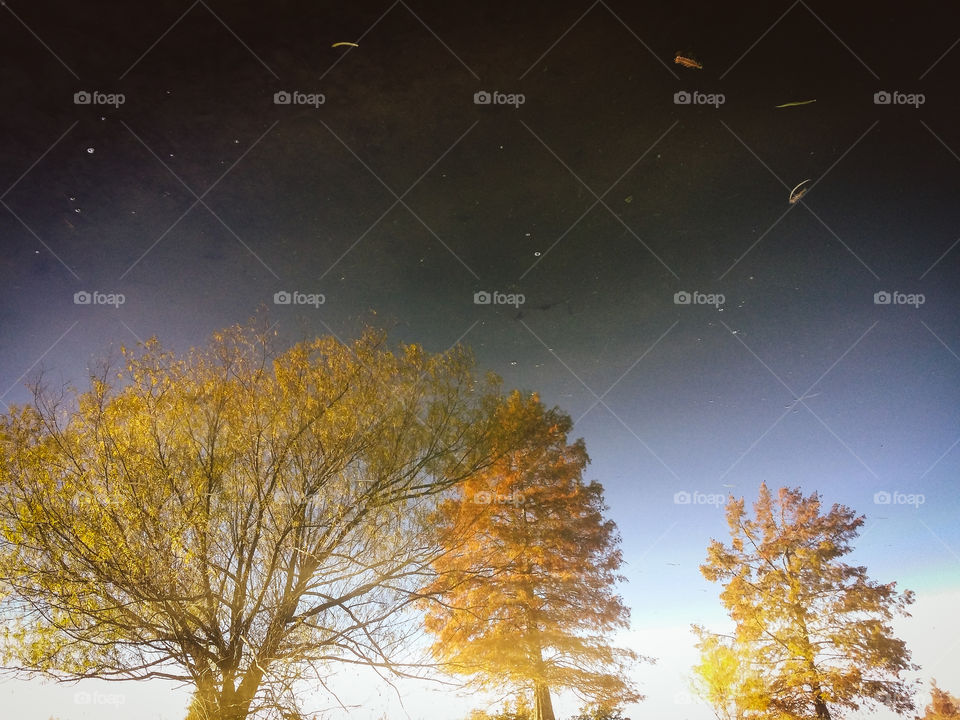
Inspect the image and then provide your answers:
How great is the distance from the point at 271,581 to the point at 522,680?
6.54 m

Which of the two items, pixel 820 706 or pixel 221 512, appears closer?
pixel 221 512

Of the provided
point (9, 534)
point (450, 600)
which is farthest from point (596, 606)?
point (9, 534)

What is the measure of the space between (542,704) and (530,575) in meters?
2.72

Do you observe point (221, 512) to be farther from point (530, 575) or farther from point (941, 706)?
point (941, 706)

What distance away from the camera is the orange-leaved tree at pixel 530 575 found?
455 inches

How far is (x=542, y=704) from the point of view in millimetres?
11719

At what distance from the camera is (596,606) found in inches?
506

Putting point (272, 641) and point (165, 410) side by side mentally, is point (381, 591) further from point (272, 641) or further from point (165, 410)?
point (165, 410)

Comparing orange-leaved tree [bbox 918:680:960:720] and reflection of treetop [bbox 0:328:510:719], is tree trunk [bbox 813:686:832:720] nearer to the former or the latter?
orange-leaved tree [bbox 918:680:960:720]

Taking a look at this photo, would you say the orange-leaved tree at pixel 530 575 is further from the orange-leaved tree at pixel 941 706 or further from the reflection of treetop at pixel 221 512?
the orange-leaved tree at pixel 941 706

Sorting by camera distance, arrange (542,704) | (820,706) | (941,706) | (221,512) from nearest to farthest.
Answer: (221,512) → (542,704) → (820,706) → (941,706)

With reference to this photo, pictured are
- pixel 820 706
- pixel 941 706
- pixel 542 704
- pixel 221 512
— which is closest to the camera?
pixel 221 512

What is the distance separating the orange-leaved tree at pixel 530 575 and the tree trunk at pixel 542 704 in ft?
0.07

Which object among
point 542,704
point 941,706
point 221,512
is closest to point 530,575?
point 542,704
